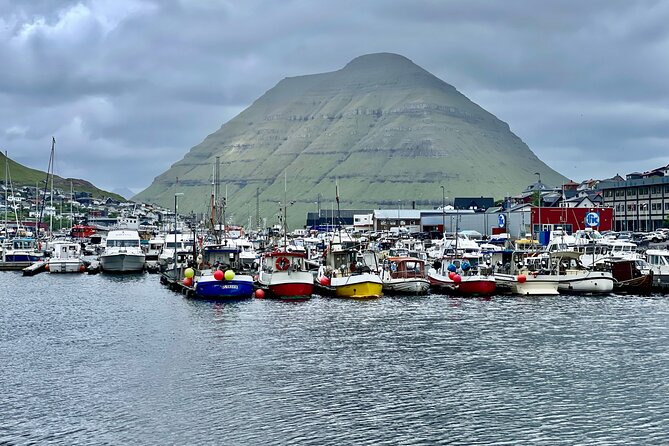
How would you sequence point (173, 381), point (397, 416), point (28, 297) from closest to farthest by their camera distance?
point (397, 416) < point (173, 381) < point (28, 297)

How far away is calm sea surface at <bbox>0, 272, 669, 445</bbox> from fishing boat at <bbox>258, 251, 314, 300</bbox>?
4.40 meters

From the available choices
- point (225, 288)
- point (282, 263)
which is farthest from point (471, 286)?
point (225, 288)

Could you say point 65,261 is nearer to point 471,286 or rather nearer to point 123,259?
point 123,259

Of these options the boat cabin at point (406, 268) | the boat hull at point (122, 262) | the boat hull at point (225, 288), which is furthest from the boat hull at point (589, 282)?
the boat hull at point (122, 262)

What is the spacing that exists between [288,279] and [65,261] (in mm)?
58052

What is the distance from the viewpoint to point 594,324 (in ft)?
237

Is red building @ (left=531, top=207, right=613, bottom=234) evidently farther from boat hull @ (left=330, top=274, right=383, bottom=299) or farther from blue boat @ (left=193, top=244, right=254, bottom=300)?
blue boat @ (left=193, top=244, right=254, bottom=300)

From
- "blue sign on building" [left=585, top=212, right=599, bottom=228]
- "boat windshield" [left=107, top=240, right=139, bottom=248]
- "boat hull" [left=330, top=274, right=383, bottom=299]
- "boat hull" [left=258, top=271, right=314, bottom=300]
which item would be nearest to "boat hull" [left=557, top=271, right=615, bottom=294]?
"boat hull" [left=330, top=274, right=383, bottom=299]

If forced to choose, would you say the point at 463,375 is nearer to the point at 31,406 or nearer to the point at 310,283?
the point at 31,406

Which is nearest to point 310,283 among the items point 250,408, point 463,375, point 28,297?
point 28,297

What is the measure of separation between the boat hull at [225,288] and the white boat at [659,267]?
41893mm

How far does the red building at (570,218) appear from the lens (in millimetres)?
184500

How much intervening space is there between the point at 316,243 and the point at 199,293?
93398mm

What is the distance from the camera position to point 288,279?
90.4 m
